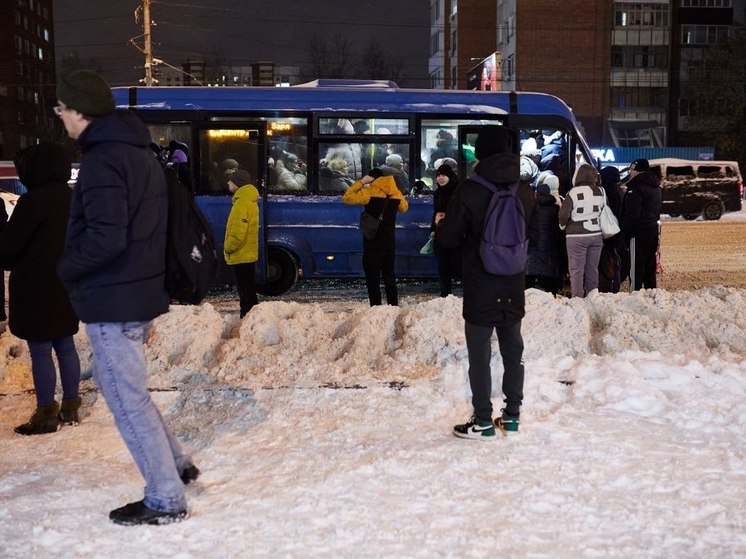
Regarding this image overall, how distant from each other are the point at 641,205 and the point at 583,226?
52.4 inches

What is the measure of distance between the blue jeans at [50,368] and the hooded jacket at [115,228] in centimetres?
195

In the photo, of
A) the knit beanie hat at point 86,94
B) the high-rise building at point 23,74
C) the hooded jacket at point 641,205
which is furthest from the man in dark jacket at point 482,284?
the high-rise building at point 23,74

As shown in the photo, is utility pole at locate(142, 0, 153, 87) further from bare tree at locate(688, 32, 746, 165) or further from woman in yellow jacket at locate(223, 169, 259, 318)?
bare tree at locate(688, 32, 746, 165)

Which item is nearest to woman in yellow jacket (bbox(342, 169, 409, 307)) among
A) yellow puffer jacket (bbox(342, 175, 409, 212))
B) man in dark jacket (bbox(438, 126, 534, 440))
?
yellow puffer jacket (bbox(342, 175, 409, 212))

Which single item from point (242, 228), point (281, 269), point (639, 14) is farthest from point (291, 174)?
point (639, 14)

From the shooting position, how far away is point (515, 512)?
13.9 feet

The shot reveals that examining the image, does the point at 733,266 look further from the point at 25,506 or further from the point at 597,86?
the point at 597,86

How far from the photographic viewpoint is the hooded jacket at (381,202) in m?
10.1

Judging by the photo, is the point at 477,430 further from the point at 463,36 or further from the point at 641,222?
the point at 463,36

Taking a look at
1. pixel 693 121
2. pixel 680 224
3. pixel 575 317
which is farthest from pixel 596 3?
pixel 575 317

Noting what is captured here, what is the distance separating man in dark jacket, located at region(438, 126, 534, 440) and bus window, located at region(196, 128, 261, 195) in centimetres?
790

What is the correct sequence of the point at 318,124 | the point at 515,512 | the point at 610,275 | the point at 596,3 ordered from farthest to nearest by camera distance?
the point at 596,3, the point at 318,124, the point at 610,275, the point at 515,512

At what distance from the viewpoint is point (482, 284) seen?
5.46 metres

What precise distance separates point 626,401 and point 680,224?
25.2 m
